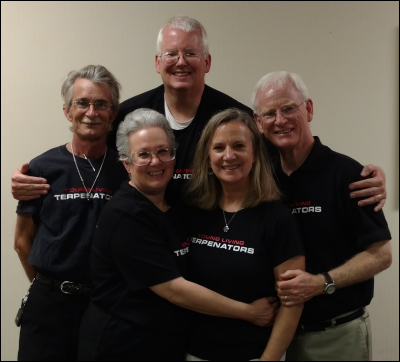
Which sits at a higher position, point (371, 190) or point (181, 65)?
point (181, 65)

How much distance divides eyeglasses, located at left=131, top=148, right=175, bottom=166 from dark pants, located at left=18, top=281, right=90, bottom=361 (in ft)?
2.21

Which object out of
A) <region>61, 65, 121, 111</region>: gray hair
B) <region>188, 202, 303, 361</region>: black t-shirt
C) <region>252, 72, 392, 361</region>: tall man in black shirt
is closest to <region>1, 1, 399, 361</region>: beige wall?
<region>61, 65, 121, 111</region>: gray hair

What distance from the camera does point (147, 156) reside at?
5.18ft

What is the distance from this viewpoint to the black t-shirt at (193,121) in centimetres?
193

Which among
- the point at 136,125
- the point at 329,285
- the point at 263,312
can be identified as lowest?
the point at 263,312

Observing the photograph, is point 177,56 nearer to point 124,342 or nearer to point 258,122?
point 258,122

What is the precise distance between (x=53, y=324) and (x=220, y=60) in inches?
76.1

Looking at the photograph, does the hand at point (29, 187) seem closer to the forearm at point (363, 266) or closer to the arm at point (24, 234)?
the arm at point (24, 234)

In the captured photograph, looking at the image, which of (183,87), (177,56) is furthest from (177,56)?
(183,87)

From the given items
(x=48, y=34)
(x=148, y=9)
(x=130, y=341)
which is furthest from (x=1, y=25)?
(x=130, y=341)

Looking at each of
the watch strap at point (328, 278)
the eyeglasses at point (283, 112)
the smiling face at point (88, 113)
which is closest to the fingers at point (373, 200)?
the watch strap at point (328, 278)

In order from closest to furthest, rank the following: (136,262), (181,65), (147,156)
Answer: (136,262) < (147,156) < (181,65)

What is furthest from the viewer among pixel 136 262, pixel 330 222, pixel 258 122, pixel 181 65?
pixel 181 65

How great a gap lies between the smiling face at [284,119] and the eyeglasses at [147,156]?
0.48 meters
